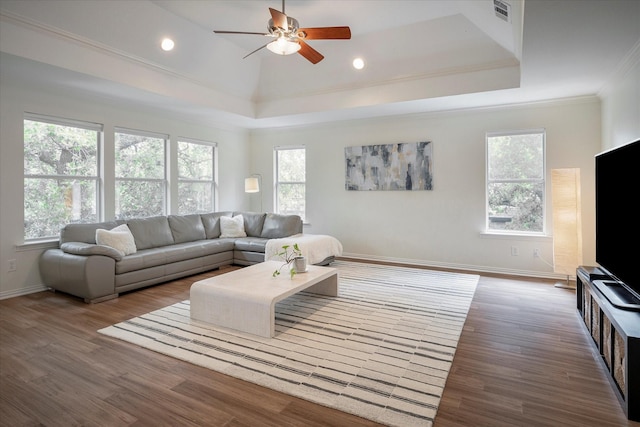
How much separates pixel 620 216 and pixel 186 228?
18.0ft

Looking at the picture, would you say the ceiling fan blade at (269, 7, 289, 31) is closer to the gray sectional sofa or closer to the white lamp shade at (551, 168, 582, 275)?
the gray sectional sofa

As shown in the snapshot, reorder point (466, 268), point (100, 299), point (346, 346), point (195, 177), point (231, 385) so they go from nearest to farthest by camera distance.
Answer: point (231, 385) → point (346, 346) → point (100, 299) → point (466, 268) → point (195, 177)

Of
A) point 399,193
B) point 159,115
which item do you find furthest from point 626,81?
point 159,115

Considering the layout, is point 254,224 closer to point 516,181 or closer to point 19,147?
point 19,147

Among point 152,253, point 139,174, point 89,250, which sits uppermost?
point 139,174

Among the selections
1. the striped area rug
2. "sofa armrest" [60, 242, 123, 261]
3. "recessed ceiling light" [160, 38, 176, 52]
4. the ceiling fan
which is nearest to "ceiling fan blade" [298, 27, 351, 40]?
the ceiling fan

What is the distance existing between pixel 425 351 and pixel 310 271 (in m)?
1.52

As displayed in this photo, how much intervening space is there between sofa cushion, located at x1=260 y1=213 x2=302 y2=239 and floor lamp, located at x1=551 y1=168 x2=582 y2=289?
381 centimetres

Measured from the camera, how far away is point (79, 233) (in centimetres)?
453

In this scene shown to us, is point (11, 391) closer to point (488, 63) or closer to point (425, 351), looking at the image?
point (425, 351)

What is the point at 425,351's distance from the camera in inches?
110

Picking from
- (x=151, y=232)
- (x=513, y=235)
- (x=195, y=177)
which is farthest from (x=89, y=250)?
(x=513, y=235)

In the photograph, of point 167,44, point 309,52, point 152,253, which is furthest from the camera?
point 152,253

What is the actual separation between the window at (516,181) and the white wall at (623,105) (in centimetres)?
83
